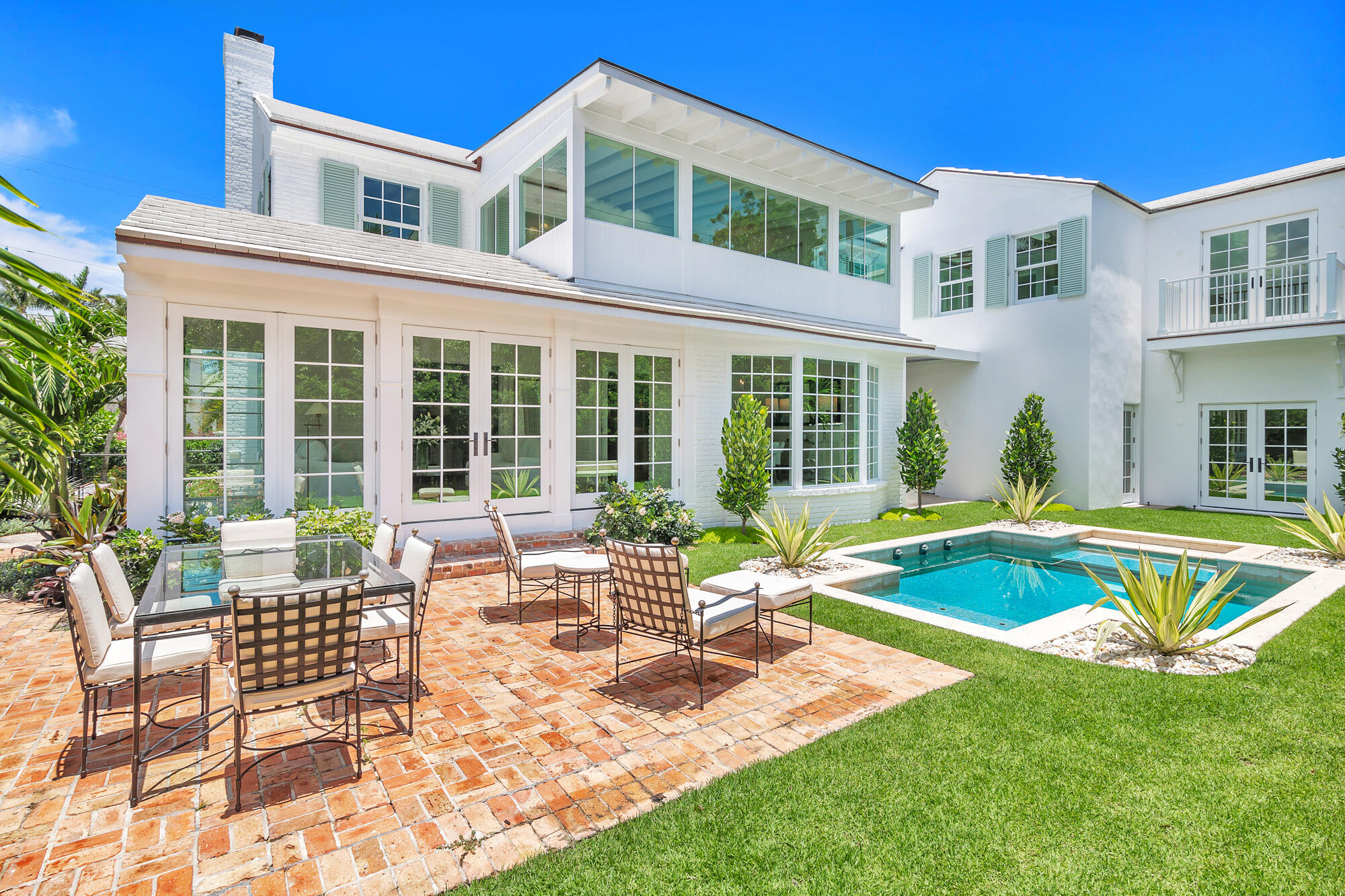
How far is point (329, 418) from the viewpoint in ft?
27.4

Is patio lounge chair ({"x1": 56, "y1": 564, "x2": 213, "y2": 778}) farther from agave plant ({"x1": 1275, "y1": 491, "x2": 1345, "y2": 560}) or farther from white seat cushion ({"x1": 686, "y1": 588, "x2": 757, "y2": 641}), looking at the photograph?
agave plant ({"x1": 1275, "y1": 491, "x2": 1345, "y2": 560})

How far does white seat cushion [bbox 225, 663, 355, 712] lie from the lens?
3455mm

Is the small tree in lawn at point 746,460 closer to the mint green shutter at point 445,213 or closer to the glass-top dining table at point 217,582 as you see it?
the glass-top dining table at point 217,582

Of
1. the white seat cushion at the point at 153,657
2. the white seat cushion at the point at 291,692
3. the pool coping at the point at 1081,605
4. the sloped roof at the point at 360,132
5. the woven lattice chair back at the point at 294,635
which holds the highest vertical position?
the sloped roof at the point at 360,132

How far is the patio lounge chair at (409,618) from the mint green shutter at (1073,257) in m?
15.1

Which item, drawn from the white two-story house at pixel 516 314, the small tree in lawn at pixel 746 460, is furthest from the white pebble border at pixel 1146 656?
the white two-story house at pixel 516 314

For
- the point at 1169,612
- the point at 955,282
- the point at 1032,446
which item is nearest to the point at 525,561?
the point at 1169,612

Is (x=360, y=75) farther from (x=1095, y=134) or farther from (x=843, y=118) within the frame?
(x=1095, y=134)

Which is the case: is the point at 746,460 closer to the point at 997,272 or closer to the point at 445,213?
the point at 445,213

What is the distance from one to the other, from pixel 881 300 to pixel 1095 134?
1484 cm

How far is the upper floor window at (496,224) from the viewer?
12620mm

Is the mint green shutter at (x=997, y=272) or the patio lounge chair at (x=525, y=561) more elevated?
the mint green shutter at (x=997, y=272)

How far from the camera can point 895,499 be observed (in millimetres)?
15188

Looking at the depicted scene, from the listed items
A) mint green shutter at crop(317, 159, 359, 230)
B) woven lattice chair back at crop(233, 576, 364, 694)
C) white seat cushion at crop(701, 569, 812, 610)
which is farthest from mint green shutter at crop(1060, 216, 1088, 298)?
woven lattice chair back at crop(233, 576, 364, 694)
